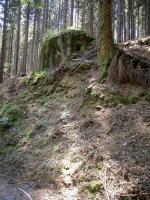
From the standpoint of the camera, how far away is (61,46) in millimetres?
15234

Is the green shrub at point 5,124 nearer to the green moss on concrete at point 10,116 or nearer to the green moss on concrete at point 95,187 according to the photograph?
the green moss on concrete at point 10,116

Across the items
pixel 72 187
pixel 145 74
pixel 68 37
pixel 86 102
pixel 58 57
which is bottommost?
pixel 72 187

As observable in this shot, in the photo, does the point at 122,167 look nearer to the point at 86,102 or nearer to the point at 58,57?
the point at 86,102

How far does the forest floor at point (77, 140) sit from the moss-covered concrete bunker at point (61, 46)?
8.25 feet

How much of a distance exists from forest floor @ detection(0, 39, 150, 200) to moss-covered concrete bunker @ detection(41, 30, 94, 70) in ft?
8.25

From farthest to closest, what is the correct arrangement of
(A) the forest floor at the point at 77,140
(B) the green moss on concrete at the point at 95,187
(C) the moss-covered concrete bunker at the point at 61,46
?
(C) the moss-covered concrete bunker at the point at 61,46 < (A) the forest floor at the point at 77,140 < (B) the green moss on concrete at the point at 95,187

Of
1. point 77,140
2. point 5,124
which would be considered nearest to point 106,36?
point 77,140

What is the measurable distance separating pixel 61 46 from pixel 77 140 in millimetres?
7828

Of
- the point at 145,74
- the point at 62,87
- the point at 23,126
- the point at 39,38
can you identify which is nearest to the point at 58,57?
the point at 62,87

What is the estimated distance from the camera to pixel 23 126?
10719mm

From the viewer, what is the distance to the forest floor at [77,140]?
21.3 ft

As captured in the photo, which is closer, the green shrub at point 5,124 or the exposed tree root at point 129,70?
the exposed tree root at point 129,70

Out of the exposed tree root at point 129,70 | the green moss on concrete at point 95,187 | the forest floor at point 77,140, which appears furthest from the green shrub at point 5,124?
the green moss on concrete at point 95,187

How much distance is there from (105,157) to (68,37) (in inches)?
364
